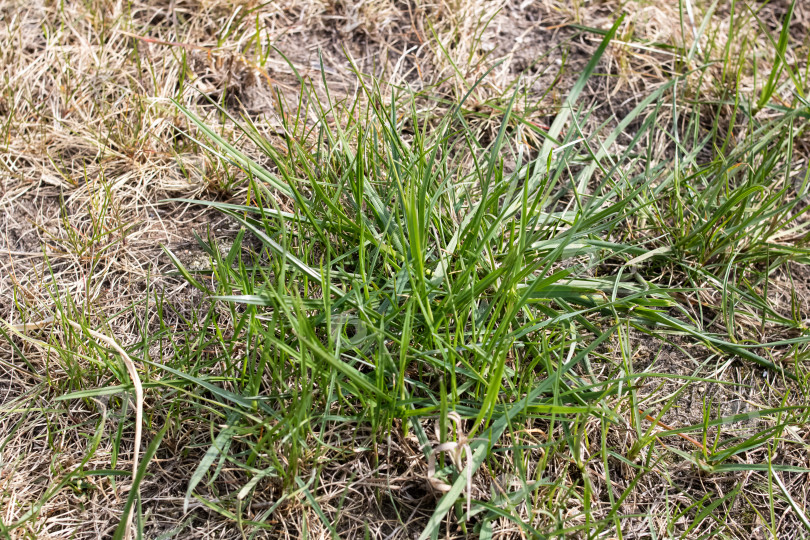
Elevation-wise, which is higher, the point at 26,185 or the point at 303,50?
the point at 303,50

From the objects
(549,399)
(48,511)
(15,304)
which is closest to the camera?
(48,511)

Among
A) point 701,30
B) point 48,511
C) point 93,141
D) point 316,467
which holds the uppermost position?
point 701,30

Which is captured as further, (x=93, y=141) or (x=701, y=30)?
(x=701, y=30)

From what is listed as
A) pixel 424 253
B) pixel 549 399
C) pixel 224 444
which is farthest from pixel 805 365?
pixel 224 444

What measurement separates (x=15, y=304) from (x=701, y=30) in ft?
7.80

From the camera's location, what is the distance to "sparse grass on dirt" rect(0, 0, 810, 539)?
1.54 meters

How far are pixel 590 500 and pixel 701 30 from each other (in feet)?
5.60

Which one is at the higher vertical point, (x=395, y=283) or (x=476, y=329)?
(x=395, y=283)

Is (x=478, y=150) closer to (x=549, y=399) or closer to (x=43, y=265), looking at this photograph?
(x=549, y=399)

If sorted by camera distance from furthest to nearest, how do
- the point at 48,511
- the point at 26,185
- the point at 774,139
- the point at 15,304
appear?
the point at 774,139 → the point at 26,185 → the point at 15,304 → the point at 48,511

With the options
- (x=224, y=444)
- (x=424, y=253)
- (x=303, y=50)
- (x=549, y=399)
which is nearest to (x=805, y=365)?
(x=549, y=399)

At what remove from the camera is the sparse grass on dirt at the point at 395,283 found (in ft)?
5.07

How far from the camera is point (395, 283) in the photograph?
1637mm

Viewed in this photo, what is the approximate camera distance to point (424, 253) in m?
1.72
